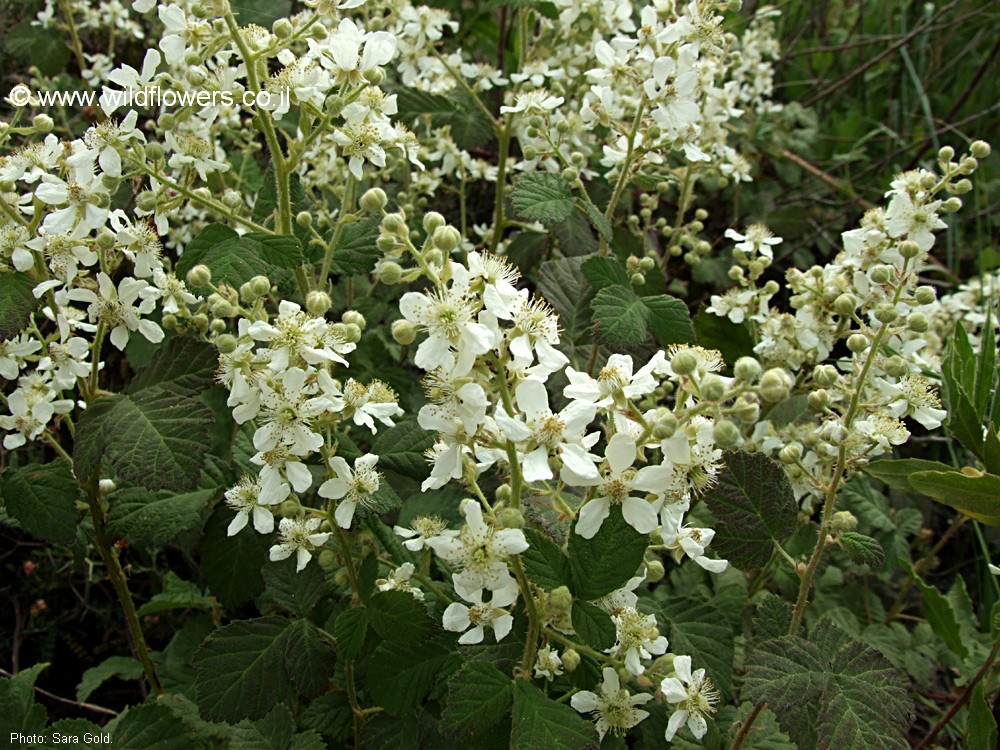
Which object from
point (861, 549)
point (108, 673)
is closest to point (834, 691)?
point (861, 549)

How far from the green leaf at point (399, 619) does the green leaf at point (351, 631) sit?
0.02m

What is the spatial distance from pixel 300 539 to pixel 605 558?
595 mm

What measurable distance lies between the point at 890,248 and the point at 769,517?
2.45ft

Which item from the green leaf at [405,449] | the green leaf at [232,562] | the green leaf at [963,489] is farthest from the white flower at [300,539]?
the green leaf at [963,489]

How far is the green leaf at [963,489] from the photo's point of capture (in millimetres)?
1362

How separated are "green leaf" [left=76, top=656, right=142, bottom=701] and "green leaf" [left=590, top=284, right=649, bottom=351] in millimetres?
1443

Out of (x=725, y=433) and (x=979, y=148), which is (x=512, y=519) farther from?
(x=979, y=148)

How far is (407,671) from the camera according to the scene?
1389 millimetres

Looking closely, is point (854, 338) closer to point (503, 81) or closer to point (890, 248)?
point (890, 248)

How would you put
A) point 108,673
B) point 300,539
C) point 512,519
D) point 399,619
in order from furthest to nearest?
point 108,673 → point 300,539 → point 399,619 → point 512,519

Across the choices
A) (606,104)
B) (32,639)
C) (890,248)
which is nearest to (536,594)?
(890,248)

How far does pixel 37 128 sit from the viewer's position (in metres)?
1.63

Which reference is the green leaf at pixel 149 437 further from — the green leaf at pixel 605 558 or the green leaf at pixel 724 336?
the green leaf at pixel 724 336

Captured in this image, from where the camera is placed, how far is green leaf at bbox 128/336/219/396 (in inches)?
63.0
